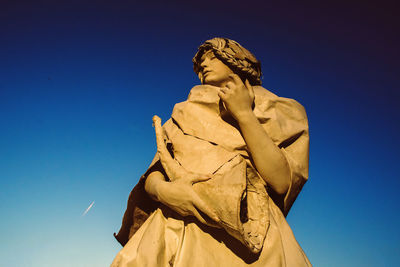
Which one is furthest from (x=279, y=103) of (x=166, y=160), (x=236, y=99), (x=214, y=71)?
(x=166, y=160)

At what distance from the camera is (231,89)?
296 cm

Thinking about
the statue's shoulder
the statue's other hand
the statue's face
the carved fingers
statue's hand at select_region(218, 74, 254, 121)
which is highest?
the statue's face

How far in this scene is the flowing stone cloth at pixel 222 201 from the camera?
2.52 meters

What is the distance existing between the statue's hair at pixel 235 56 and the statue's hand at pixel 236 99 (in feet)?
1.49

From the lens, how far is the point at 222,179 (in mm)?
2607

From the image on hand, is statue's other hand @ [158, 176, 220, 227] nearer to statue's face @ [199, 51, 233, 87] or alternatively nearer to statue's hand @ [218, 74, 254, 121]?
statue's hand @ [218, 74, 254, 121]

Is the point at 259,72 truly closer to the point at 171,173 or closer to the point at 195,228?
the point at 171,173

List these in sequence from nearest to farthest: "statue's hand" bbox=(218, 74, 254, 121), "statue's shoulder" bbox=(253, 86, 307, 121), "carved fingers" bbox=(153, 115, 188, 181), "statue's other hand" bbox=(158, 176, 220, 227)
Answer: "statue's other hand" bbox=(158, 176, 220, 227)
"carved fingers" bbox=(153, 115, 188, 181)
"statue's hand" bbox=(218, 74, 254, 121)
"statue's shoulder" bbox=(253, 86, 307, 121)

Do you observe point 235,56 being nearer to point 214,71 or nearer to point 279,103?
point 214,71

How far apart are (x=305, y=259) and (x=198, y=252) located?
939 millimetres

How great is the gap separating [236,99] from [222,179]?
29.1 inches

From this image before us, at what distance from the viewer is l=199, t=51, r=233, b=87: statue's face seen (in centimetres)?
346

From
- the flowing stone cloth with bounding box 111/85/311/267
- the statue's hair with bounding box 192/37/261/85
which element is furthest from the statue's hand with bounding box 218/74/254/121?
the statue's hair with bounding box 192/37/261/85

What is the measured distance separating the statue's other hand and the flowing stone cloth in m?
0.05
